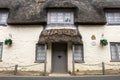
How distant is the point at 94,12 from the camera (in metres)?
18.4

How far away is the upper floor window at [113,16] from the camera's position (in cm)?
1816

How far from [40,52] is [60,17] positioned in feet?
12.1

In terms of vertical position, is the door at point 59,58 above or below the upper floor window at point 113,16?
below

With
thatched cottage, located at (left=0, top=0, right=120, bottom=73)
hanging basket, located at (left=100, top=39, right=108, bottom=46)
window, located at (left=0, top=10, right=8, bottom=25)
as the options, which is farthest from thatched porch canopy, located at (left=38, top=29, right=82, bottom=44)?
window, located at (left=0, top=10, right=8, bottom=25)

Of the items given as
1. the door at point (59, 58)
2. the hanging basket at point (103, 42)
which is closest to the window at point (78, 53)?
the door at point (59, 58)

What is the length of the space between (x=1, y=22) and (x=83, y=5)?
319 inches

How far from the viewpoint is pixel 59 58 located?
17672mm

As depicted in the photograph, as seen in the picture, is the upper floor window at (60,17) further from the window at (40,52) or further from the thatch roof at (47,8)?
the window at (40,52)

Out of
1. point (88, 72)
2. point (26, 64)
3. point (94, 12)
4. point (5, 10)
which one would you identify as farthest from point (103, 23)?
point (5, 10)

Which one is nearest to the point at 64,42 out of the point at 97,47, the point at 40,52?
the point at 40,52

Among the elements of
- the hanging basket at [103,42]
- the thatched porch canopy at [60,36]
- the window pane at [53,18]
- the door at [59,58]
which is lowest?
the door at [59,58]

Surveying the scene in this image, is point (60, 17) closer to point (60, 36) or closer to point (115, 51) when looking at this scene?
point (60, 36)

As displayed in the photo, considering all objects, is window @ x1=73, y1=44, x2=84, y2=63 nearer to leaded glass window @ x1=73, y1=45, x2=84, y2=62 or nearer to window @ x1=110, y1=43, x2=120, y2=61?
leaded glass window @ x1=73, y1=45, x2=84, y2=62

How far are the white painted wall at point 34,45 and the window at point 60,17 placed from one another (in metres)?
1.12
